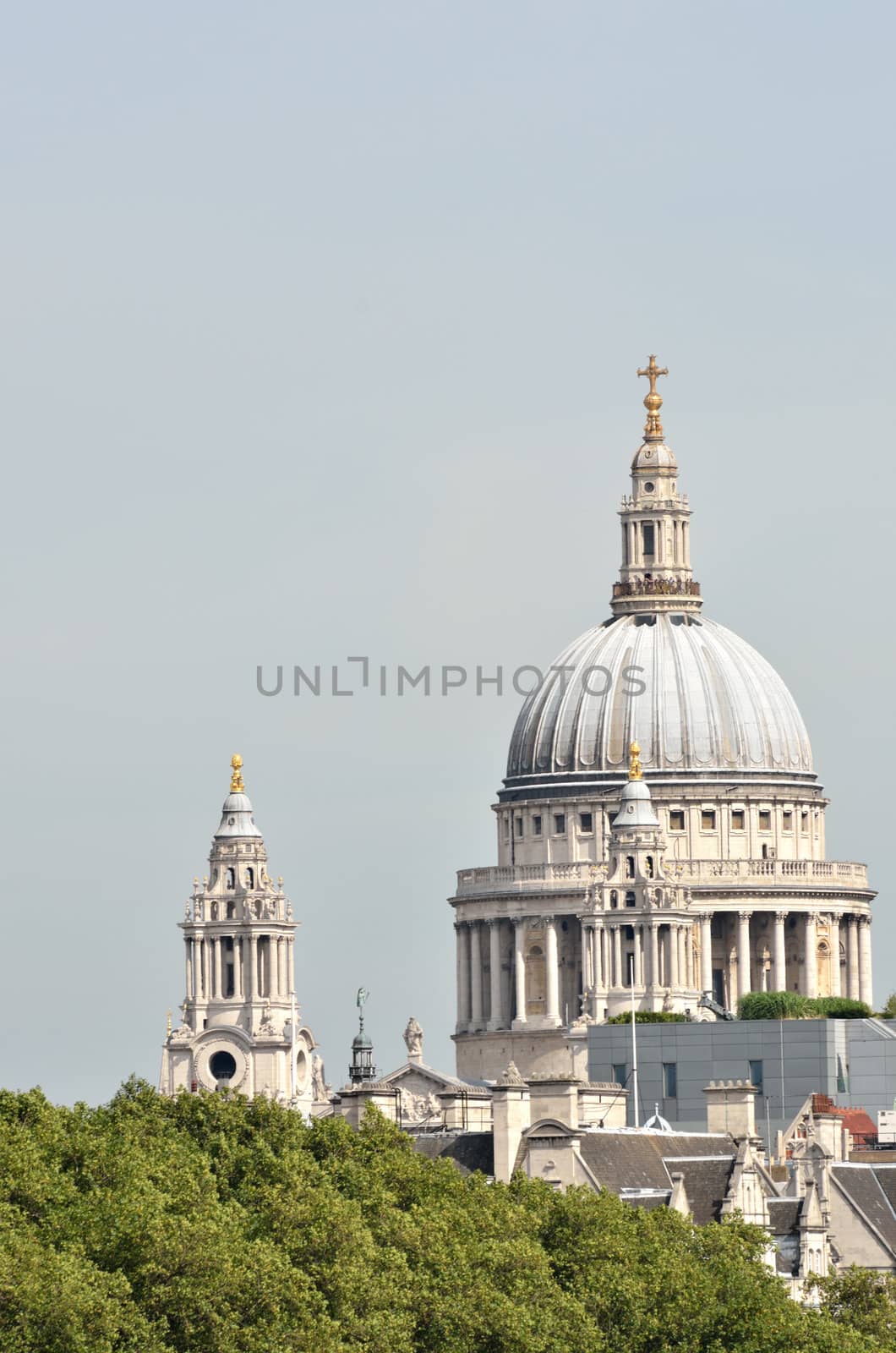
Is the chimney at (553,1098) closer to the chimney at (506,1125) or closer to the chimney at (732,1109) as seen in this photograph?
the chimney at (506,1125)

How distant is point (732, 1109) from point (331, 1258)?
5382 cm

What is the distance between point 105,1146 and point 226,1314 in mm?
17531

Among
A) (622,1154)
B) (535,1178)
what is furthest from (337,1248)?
(622,1154)

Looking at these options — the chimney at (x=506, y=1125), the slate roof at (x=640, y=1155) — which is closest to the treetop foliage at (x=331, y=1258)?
the chimney at (x=506, y=1125)

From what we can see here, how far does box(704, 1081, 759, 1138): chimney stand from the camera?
179375 millimetres

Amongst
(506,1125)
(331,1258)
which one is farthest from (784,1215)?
(331,1258)

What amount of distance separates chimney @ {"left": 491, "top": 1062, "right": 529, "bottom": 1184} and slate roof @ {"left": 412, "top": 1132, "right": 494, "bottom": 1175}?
0.63 meters

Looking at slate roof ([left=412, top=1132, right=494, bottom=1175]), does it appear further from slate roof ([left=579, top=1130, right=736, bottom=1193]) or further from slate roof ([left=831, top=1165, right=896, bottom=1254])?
slate roof ([left=831, top=1165, right=896, bottom=1254])

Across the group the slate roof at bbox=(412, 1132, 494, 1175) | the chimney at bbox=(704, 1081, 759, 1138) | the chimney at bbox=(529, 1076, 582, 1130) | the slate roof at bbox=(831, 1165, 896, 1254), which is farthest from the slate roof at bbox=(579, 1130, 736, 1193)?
the chimney at bbox=(704, 1081, 759, 1138)

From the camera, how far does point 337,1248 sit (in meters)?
131

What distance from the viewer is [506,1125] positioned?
15950 cm

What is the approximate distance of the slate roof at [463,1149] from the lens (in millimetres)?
160750

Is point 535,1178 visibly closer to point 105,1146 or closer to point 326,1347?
point 105,1146

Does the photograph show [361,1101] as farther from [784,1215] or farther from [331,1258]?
[331,1258]
